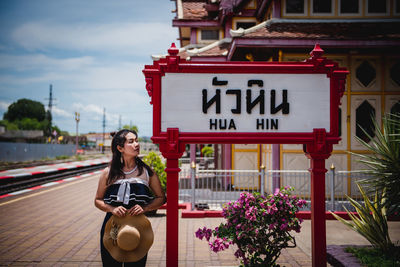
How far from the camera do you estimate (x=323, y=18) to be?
10.6 m

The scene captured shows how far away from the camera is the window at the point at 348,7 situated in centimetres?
1051

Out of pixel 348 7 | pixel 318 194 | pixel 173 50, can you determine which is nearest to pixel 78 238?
pixel 173 50

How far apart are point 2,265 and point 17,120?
10614 cm

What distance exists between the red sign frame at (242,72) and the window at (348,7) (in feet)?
28.3

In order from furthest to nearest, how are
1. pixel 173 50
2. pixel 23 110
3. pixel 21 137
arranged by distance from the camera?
pixel 23 110
pixel 21 137
pixel 173 50

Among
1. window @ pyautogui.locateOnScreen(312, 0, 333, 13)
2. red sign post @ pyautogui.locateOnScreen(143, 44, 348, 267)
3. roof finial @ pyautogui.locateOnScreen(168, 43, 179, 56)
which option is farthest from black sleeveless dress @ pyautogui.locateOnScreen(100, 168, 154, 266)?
window @ pyautogui.locateOnScreen(312, 0, 333, 13)

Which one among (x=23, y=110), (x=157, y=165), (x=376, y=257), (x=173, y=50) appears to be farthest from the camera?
(x=23, y=110)

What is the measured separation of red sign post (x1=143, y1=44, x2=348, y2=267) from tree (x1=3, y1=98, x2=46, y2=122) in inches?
4256

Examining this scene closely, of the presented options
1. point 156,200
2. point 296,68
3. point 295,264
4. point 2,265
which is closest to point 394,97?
point 295,264

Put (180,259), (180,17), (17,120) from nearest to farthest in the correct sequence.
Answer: (180,259)
(180,17)
(17,120)

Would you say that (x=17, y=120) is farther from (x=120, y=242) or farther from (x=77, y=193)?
(x=120, y=242)

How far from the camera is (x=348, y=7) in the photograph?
1054cm

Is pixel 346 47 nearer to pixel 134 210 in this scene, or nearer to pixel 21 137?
pixel 134 210

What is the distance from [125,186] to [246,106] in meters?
1.63
